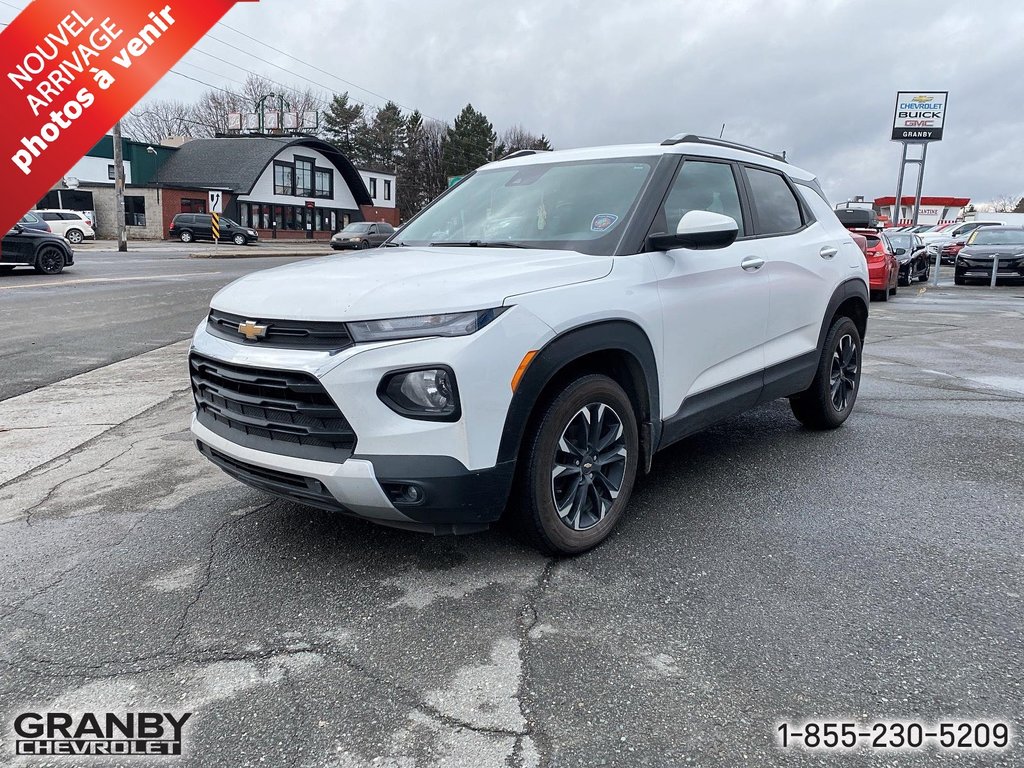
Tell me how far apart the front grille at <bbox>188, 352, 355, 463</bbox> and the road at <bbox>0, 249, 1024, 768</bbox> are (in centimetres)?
60

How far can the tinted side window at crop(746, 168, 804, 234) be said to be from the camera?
4.71 metres

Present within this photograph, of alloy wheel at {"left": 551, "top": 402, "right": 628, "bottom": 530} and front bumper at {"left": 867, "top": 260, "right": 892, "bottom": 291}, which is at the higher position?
front bumper at {"left": 867, "top": 260, "right": 892, "bottom": 291}

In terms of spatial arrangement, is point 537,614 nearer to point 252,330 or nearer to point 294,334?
point 294,334

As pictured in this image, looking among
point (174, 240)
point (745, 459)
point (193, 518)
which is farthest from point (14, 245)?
point (174, 240)

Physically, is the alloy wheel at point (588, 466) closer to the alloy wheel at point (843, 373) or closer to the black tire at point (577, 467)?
the black tire at point (577, 467)

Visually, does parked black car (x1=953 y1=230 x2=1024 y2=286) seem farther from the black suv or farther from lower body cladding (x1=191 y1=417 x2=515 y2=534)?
the black suv

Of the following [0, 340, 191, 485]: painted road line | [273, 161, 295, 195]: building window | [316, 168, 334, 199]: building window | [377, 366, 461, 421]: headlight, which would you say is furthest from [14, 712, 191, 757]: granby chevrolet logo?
[316, 168, 334, 199]: building window

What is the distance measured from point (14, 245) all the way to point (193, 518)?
61.3ft

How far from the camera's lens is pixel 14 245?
61.9 feet

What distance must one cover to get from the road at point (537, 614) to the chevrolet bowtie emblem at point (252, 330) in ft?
3.30

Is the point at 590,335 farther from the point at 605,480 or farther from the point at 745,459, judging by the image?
the point at 745,459

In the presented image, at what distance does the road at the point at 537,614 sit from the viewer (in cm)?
232

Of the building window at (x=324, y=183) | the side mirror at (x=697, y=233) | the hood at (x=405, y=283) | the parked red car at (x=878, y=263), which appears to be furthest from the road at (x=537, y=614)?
the building window at (x=324, y=183)

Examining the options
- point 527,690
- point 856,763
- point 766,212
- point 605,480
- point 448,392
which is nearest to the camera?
point 856,763
